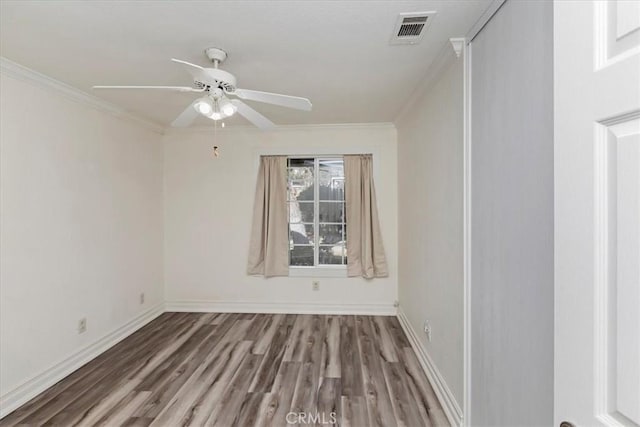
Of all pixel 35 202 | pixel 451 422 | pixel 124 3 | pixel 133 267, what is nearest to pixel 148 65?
pixel 124 3

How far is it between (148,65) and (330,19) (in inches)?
55.6

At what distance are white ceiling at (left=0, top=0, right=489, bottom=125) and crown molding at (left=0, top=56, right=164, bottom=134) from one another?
82mm

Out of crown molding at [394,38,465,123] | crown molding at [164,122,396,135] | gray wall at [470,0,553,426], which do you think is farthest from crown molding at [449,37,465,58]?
crown molding at [164,122,396,135]

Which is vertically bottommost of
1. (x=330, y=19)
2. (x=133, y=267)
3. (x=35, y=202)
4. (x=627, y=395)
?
(x=133, y=267)

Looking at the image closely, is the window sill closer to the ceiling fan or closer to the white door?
the ceiling fan

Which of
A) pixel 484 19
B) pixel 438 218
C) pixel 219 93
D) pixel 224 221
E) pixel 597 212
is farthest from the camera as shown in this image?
pixel 224 221

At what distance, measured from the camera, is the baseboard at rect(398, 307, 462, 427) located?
2008mm

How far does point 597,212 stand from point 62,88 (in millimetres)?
3529

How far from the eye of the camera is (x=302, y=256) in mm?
4254

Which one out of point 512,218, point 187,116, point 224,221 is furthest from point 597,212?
point 224,221

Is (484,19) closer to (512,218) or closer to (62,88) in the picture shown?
(512,218)

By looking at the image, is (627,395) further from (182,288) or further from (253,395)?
(182,288)

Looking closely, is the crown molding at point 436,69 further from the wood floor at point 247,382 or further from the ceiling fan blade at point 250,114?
the wood floor at point 247,382

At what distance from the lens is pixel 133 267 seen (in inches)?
142
